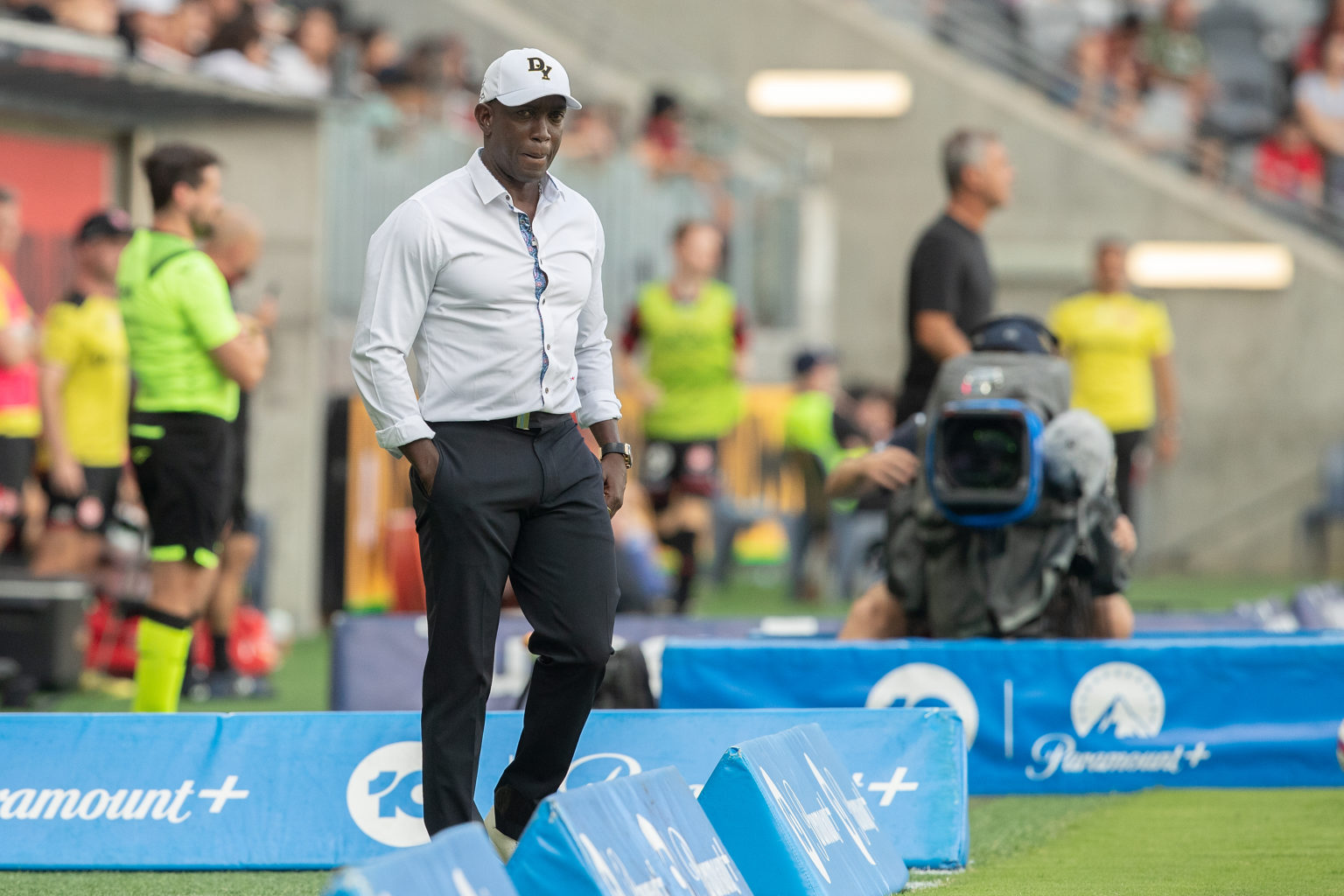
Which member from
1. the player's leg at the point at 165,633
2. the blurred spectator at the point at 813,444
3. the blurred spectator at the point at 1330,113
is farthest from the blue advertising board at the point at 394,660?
the blurred spectator at the point at 1330,113

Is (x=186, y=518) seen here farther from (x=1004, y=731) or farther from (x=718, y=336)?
(x=718, y=336)

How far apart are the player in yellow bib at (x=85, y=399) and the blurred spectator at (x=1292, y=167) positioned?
44.1 ft

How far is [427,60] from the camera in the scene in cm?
1628

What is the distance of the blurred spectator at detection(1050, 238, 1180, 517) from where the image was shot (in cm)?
1234

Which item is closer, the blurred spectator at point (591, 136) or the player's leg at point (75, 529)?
the player's leg at point (75, 529)

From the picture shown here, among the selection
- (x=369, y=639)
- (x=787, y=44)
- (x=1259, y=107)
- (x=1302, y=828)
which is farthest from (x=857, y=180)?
(x=1302, y=828)

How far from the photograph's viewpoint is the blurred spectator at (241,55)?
12.1m

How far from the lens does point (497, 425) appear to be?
468 centimetres

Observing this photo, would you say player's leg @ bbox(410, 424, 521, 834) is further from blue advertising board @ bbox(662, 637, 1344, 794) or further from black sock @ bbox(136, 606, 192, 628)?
black sock @ bbox(136, 606, 192, 628)

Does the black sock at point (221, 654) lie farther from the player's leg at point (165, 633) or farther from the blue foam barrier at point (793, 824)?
the blue foam barrier at point (793, 824)

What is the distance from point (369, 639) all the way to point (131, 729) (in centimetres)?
229

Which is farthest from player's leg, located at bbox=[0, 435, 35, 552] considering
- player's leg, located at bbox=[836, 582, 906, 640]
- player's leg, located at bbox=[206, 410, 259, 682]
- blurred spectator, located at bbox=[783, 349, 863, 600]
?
blurred spectator, located at bbox=[783, 349, 863, 600]

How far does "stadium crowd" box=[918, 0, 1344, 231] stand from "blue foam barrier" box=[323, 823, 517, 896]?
1780 cm

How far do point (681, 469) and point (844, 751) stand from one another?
6258mm
